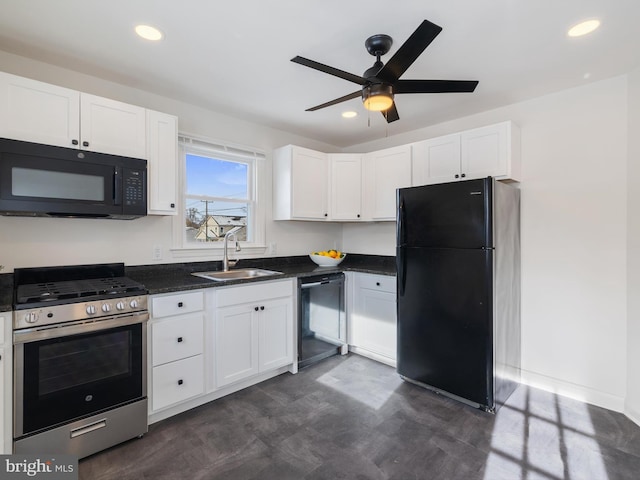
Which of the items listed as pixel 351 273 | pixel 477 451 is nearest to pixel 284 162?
pixel 351 273

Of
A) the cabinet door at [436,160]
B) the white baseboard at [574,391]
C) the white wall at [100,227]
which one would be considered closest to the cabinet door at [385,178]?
the cabinet door at [436,160]

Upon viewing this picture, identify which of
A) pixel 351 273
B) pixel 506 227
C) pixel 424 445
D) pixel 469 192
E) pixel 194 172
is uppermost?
pixel 194 172

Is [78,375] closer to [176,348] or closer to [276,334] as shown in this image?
[176,348]

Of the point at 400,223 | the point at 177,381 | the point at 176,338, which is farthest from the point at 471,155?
the point at 177,381

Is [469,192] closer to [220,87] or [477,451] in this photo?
[477,451]

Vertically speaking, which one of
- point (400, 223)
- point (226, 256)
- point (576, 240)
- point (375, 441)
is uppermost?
point (400, 223)

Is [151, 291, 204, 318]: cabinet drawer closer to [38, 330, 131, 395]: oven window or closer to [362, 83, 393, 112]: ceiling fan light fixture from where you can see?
[38, 330, 131, 395]: oven window

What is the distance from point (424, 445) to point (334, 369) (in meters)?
1.24

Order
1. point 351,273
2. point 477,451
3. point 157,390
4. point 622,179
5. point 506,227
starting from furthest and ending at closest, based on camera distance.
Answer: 1. point 351,273
2. point 506,227
3. point 622,179
4. point 157,390
5. point 477,451

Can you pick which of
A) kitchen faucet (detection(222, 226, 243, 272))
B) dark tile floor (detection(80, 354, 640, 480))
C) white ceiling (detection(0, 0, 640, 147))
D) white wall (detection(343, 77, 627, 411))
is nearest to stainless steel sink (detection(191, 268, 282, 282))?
kitchen faucet (detection(222, 226, 243, 272))

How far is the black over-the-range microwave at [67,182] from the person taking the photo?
6.30 feet

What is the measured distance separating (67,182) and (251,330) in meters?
1.69

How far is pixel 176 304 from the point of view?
2.33 m

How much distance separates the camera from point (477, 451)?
2.02m
